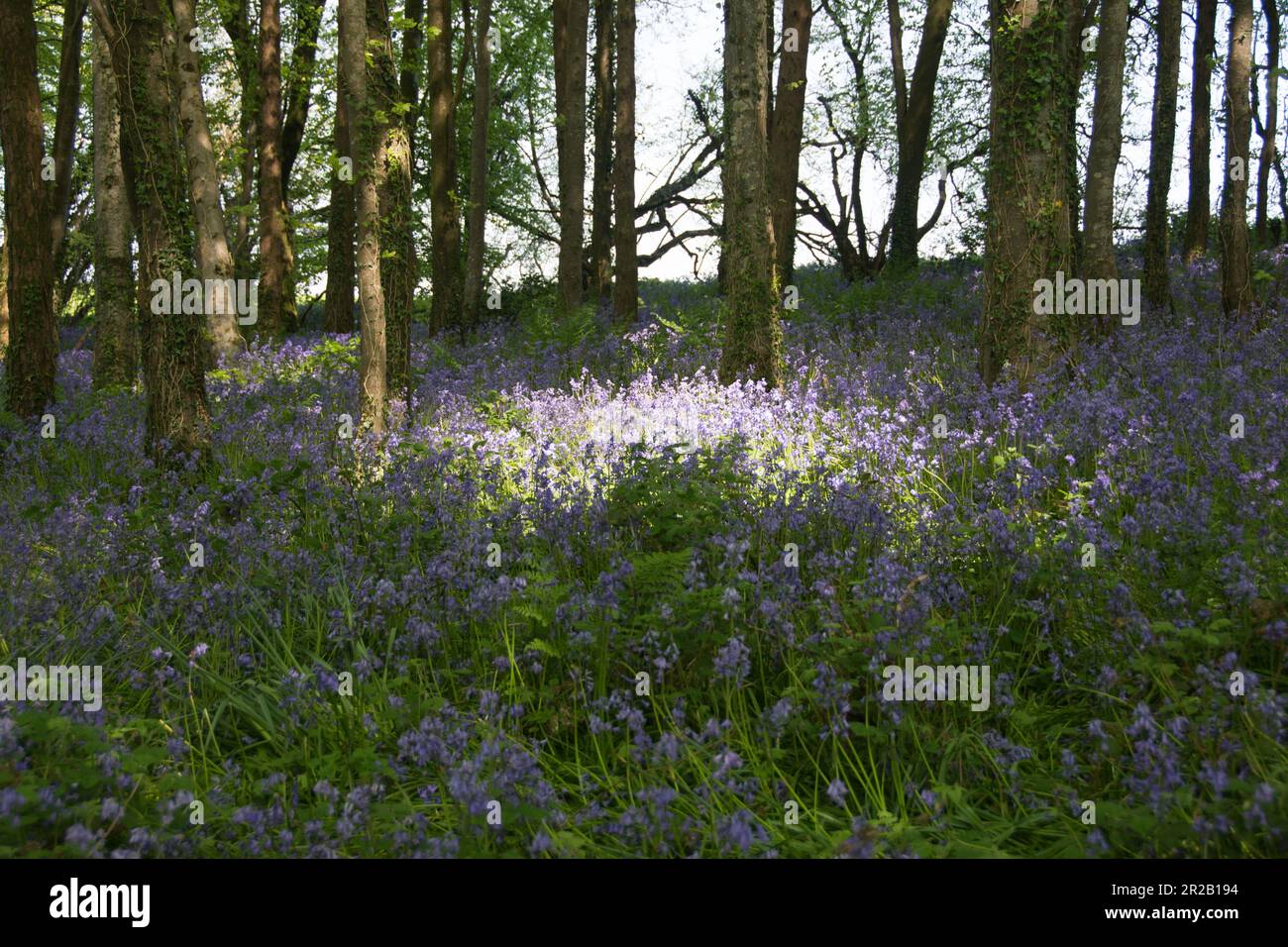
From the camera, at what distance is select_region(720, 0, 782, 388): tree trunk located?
9945 mm

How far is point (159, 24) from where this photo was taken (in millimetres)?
7320

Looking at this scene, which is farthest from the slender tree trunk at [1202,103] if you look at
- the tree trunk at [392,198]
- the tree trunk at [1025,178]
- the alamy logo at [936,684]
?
the alamy logo at [936,684]

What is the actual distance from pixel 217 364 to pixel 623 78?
27.7 ft

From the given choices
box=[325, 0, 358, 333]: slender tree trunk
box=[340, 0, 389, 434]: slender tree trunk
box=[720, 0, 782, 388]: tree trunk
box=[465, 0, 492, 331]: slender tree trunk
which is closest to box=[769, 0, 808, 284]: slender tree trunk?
box=[720, 0, 782, 388]: tree trunk

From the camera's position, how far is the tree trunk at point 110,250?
12070 millimetres

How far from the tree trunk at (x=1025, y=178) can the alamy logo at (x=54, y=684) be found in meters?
7.28

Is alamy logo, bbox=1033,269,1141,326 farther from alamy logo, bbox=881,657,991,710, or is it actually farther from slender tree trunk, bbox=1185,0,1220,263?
alamy logo, bbox=881,657,991,710

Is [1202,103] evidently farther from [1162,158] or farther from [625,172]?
[625,172]

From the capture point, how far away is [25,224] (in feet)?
35.8
